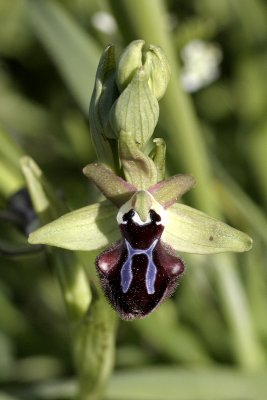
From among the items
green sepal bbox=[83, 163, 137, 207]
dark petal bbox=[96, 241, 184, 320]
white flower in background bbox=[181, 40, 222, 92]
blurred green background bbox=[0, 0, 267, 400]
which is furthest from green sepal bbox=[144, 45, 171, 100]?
white flower in background bbox=[181, 40, 222, 92]

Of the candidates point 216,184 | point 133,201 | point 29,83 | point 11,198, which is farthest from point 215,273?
point 29,83

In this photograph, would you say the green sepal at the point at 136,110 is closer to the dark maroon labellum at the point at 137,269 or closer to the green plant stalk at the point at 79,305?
the dark maroon labellum at the point at 137,269

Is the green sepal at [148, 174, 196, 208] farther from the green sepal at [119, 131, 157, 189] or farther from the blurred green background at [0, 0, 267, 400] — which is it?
the blurred green background at [0, 0, 267, 400]

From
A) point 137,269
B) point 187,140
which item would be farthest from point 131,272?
point 187,140

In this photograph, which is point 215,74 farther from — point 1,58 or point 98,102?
point 98,102

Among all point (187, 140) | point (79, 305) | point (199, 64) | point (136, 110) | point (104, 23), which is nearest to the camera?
point (136, 110)

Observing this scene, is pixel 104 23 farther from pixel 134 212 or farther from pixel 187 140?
pixel 134 212
